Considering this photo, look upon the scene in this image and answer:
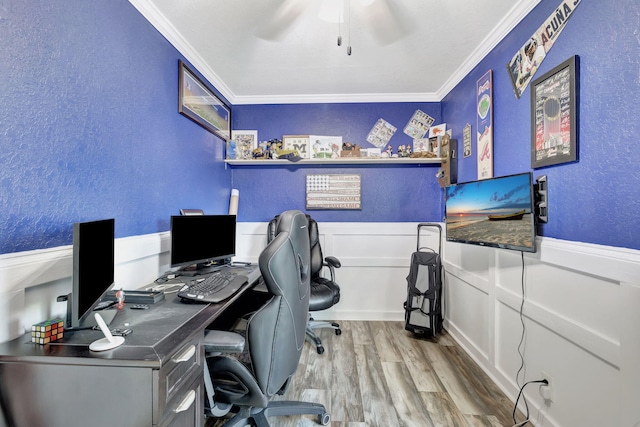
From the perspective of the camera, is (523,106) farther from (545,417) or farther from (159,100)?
(159,100)

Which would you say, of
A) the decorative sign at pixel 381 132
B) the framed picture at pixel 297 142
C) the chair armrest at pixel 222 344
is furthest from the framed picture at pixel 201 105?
the chair armrest at pixel 222 344

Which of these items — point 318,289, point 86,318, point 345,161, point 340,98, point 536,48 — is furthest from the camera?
point 340,98

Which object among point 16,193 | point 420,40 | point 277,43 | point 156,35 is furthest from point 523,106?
point 16,193

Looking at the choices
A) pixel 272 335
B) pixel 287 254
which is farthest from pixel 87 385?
pixel 287 254

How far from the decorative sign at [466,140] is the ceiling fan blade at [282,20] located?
1681mm

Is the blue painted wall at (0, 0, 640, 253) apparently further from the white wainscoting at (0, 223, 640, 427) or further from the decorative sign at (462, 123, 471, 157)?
the decorative sign at (462, 123, 471, 157)

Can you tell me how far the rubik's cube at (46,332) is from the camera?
898 millimetres

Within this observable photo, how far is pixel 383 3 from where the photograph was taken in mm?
1630

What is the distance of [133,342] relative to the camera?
3.00ft

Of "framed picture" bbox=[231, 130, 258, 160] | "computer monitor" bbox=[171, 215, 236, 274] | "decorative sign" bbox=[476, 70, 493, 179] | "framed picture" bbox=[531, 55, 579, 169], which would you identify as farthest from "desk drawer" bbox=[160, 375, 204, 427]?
"framed picture" bbox=[231, 130, 258, 160]

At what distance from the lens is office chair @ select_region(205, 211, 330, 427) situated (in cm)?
110

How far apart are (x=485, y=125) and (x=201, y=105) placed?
2373mm

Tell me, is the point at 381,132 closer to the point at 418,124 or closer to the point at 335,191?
the point at 418,124

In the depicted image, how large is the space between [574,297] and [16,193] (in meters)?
2.44
